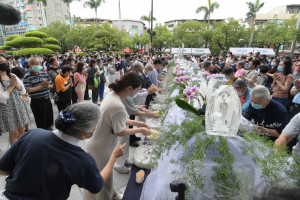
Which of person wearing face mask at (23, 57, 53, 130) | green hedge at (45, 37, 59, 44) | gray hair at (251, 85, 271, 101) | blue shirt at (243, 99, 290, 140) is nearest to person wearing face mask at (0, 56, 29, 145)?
person wearing face mask at (23, 57, 53, 130)

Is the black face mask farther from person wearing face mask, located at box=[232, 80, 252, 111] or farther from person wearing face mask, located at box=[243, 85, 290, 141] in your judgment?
person wearing face mask, located at box=[232, 80, 252, 111]

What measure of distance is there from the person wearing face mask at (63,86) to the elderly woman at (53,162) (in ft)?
10.2

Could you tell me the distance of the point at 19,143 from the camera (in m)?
1.18

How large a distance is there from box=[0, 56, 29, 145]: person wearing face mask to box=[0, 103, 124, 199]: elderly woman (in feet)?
6.88

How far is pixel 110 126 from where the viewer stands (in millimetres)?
1960

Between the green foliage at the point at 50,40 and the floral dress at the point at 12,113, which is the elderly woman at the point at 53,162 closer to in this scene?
the floral dress at the point at 12,113

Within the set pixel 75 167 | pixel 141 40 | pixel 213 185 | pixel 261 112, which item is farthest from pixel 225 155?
pixel 141 40

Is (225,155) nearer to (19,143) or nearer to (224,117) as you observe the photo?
(224,117)

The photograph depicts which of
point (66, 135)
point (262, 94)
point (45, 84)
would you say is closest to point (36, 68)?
point (45, 84)

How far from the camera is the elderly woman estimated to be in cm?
109

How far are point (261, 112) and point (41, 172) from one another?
2.61 meters

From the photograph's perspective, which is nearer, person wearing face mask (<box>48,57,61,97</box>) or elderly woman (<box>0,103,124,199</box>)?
elderly woman (<box>0,103,124,199</box>)

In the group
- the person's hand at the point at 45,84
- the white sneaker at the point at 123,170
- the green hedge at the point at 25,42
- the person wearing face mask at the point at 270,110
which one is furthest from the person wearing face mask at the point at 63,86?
the green hedge at the point at 25,42

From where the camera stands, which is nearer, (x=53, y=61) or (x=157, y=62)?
(x=53, y=61)
